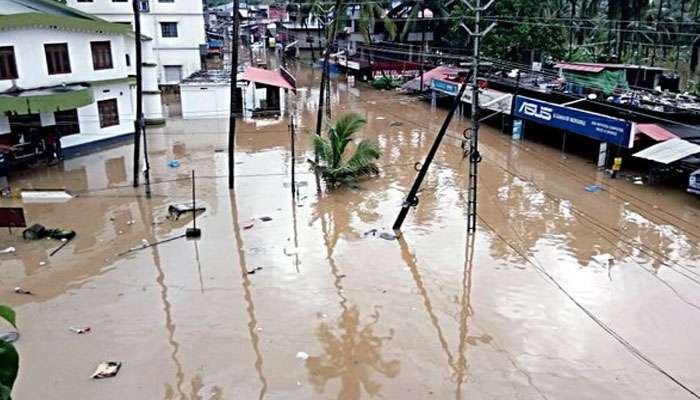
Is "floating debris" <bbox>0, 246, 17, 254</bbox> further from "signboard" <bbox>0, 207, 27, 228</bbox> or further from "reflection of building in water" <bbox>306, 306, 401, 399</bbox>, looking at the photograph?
"reflection of building in water" <bbox>306, 306, 401, 399</bbox>

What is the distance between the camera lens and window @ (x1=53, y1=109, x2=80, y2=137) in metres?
25.8

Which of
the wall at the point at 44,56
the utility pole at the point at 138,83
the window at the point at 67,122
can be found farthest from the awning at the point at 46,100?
the utility pole at the point at 138,83

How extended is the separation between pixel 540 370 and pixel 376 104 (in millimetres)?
33483

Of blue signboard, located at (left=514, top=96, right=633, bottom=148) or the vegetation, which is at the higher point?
the vegetation

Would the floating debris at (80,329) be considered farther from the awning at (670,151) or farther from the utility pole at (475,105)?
the awning at (670,151)

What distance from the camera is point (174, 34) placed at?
147 ft

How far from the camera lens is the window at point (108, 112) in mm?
27858

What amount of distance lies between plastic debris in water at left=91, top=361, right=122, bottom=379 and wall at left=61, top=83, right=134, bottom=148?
19.2m

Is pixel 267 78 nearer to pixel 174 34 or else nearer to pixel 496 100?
pixel 174 34

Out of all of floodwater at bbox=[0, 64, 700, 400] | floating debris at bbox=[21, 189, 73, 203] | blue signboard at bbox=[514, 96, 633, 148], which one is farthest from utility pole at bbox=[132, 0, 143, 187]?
blue signboard at bbox=[514, 96, 633, 148]

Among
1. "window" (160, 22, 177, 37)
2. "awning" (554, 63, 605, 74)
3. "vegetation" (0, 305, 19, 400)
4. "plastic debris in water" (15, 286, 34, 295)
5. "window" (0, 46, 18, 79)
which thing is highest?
"window" (160, 22, 177, 37)

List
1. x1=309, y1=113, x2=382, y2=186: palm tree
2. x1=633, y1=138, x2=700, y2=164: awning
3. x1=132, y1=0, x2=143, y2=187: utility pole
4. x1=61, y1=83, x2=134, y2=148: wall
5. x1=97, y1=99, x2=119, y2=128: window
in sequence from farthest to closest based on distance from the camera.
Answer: x1=97, y1=99, x2=119, y2=128: window → x1=61, y1=83, x2=134, y2=148: wall → x1=309, y1=113, x2=382, y2=186: palm tree → x1=633, y1=138, x2=700, y2=164: awning → x1=132, y1=0, x2=143, y2=187: utility pole

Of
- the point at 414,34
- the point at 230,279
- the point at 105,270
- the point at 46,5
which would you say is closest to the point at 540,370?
the point at 230,279

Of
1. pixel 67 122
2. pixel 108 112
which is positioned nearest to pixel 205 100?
pixel 108 112
